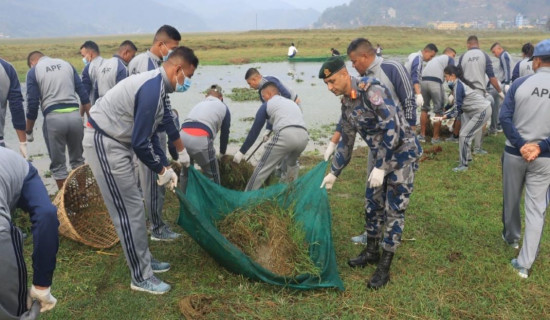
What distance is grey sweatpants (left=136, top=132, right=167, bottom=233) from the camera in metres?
4.61

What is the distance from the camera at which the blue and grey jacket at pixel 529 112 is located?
3703 mm

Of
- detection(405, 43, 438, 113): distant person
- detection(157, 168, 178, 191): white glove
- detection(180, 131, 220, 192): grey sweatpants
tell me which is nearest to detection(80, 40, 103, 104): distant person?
detection(180, 131, 220, 192): grey sweatpants

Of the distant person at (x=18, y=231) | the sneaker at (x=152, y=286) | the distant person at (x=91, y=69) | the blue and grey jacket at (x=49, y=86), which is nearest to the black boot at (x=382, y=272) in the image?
the sneaker at (x=152, y=286)

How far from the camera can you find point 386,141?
3.50 m

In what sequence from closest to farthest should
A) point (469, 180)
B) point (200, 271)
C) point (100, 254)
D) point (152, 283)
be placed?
1. point (152, 283)
2. point (200, 271)
3. point (100, 254)
4. point (469, 180)

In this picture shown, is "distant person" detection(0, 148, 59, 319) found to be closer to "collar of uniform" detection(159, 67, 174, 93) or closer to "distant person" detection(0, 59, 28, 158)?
"collar of uniform" detection(159, 67, 174, 93)

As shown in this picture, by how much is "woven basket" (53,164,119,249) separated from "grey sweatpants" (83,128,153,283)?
1142mm

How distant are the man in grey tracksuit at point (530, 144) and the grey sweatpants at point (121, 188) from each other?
11.2 feet

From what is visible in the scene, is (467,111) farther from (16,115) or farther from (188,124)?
(16,115)

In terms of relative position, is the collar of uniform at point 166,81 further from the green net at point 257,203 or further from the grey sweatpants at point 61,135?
the grey sweatpants at point 61,135

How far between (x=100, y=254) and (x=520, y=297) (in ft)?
Answer: 13.5

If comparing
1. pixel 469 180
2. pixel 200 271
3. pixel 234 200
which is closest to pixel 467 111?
pixel 469 180

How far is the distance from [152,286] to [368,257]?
2108 millimetres

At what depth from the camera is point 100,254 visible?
4.58m
